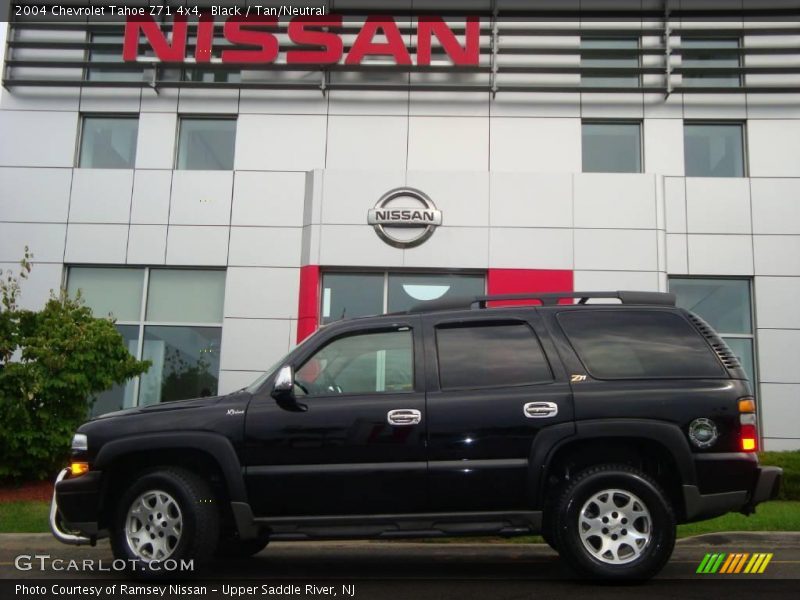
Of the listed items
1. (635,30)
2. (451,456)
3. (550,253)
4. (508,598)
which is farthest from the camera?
(635,30)

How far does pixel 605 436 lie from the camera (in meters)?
5.89

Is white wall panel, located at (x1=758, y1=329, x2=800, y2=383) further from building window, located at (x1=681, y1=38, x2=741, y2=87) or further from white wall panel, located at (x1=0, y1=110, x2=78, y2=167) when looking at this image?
white wall panel, located at (x1=0, y1=110, x2=78, y2=167)

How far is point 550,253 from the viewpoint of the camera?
15.1m

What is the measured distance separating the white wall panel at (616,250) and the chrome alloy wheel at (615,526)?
964 centimetres

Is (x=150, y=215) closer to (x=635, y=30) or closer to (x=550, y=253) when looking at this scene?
(x=550, y=253)

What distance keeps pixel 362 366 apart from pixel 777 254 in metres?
11.4

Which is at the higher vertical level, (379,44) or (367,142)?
(379,44)

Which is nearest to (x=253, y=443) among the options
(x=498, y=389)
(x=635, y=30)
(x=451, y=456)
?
(x=451, y=456)

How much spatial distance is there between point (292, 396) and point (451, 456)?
1194mm

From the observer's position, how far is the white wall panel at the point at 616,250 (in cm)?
1504

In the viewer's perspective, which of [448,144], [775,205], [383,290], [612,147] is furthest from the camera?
[612,147]

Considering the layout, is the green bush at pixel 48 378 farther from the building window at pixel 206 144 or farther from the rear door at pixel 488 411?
the rear door at pixel 488 411

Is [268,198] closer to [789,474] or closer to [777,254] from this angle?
[777,254]

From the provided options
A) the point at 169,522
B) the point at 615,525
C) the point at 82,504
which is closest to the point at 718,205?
the point at 615,525
